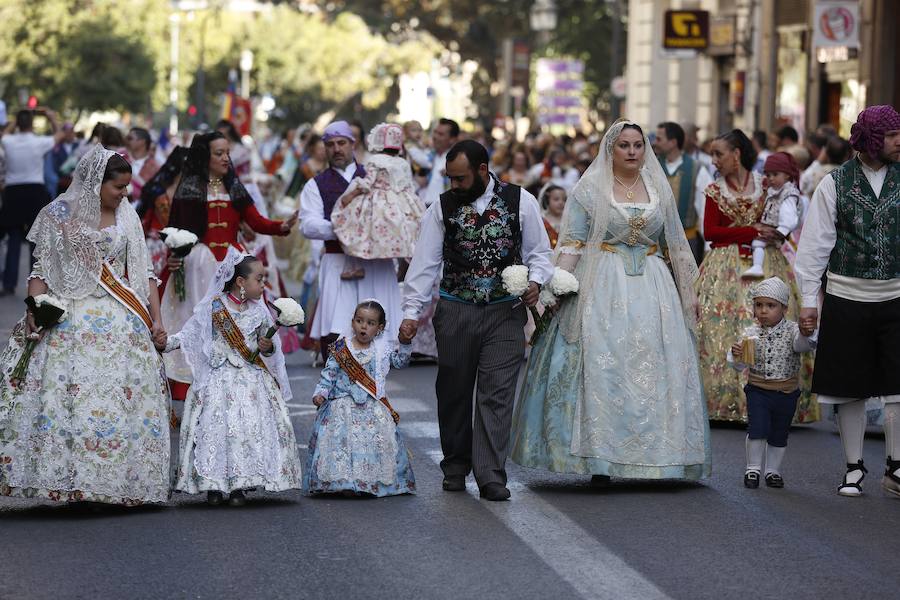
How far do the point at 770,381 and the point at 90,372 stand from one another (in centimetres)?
358

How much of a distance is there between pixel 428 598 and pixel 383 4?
6059cm

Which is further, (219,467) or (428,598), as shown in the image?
(219,467)

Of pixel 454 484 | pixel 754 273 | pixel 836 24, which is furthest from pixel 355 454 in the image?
pixel 836 24

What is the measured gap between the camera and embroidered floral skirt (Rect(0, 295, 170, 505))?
344 inches

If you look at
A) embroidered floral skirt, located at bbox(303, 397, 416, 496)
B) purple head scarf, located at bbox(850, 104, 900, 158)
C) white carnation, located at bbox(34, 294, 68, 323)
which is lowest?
embroidered floral skirt, located at bbox(303, 397, 416, 496)

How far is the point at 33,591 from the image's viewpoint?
7.29 metres

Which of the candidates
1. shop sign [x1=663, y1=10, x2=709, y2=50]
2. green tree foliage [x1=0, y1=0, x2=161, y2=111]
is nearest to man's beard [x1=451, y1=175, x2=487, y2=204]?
shop sign [x1=663, y1=10, x2=709, y2=50]

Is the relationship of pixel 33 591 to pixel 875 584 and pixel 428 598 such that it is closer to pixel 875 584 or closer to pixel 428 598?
pixel 428 598

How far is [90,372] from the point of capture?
8.87 metres

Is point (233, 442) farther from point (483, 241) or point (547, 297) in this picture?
point (547, 297)

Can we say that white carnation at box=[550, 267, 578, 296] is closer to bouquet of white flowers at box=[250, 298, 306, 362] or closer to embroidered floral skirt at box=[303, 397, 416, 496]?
embroidered floral skirt at box=[303, 397, 416, 496]

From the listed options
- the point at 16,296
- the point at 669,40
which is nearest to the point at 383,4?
the point at 669,40

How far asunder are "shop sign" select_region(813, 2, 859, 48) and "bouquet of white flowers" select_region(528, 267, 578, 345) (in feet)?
53.4

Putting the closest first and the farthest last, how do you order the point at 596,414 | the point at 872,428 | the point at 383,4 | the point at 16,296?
1. the point at 596,414
2. the point at 872,428
3. the point at 16,296
4. the point at 383,4
